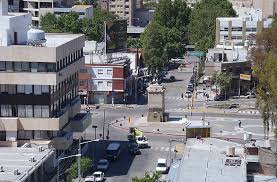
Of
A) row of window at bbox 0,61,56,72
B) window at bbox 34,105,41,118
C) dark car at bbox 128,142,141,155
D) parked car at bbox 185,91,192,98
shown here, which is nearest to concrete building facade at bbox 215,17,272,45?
parked car at bbox 185,91,192,98

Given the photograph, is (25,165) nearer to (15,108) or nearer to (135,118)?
(15,108)

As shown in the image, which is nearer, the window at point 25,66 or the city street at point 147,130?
the window at point 25,66

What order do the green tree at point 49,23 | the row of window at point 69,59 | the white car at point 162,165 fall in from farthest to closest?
the green tree at point 49,23 < the white car at point 162,165 < the row of window at point 69,59

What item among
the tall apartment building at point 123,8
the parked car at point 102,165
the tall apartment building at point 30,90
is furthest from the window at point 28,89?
the tall apartment building at point 123,8

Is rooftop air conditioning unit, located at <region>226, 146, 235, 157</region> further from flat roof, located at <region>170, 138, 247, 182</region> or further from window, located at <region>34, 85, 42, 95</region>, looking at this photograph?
window, located at <region>34, 85, 42, 95</region>

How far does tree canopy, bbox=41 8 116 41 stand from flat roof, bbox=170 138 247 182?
6500 cm

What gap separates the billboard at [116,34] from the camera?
138438 millimetres

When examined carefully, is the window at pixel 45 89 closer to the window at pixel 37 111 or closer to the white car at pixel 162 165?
the window at pixel 37 111

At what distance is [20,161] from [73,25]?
268 feet

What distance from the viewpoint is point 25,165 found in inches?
1907

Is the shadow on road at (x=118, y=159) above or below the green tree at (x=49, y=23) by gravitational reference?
below

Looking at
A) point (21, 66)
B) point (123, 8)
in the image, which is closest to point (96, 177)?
point (21, 66)

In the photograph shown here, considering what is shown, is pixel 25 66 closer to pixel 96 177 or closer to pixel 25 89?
pixel 25 89

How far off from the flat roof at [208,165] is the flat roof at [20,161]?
31.3 feet
